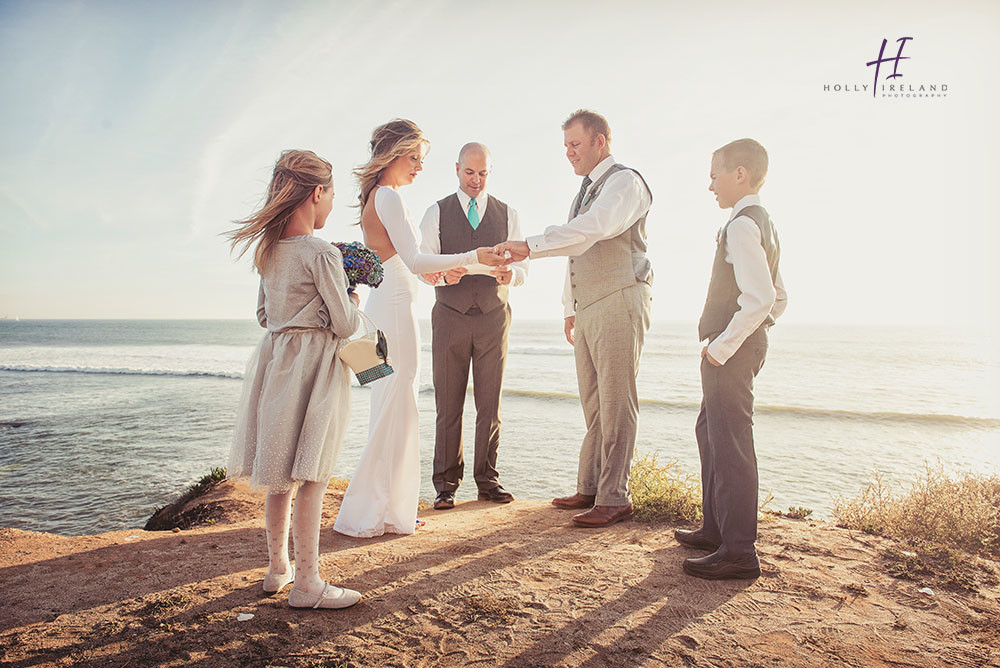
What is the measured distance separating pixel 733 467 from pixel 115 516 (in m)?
5.98

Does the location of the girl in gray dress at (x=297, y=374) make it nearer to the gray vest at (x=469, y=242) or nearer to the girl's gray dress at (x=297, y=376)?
the girl's gray dress at (x=297, y=376)

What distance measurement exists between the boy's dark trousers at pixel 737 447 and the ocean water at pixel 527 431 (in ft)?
12.2

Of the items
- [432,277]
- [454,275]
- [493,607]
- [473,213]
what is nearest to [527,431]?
[473,213]

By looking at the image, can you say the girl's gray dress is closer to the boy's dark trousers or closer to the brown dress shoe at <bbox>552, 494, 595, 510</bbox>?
the boy's dark trousers

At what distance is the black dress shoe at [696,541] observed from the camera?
3436mm

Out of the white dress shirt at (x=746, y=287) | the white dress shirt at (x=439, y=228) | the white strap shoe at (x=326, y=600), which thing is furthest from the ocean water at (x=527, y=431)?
the white dress shirt at (x=746, y=287)

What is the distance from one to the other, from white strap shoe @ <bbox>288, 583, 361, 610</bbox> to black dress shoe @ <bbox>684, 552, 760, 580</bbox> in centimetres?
173

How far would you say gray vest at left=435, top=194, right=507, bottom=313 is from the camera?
4.80m

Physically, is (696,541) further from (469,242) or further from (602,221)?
(469,242)

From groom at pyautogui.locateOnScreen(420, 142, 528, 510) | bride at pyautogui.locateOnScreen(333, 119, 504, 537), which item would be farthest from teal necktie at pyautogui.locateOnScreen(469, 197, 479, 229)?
bride at pyautogui.locateOnScreen(333, 119, 504, 537)

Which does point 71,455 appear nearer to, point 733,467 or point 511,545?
point 511,545

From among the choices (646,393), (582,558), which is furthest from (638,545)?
(646,393)

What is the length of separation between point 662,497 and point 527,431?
20.6ft

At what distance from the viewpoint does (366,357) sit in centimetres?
257
